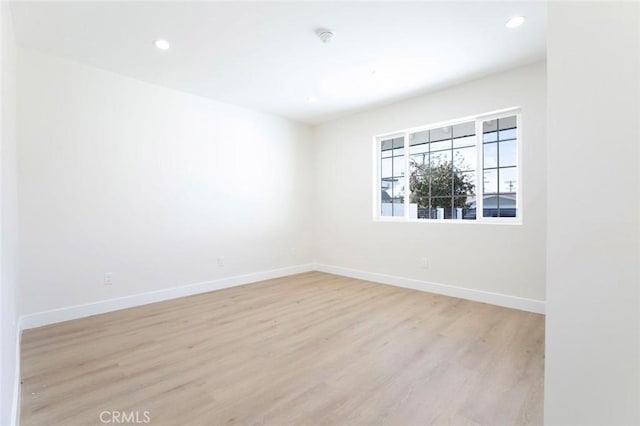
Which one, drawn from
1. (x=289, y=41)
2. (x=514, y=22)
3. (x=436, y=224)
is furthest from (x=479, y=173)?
(x=289, y=41)

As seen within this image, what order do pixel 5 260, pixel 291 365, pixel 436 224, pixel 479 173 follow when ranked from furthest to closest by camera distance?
1. pixel 436 224
2. pixel 479 173
3. pixel 291 365
4. pixel 5 260

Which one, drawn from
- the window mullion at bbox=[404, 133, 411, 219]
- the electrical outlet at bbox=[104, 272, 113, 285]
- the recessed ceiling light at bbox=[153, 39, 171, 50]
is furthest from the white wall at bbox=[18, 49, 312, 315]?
the window mullion at bbox=[404, 133, 411, 219]

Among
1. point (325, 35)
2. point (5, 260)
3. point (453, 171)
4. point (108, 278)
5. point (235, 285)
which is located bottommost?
point (235, 285)

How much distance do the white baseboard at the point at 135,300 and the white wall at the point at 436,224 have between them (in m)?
1.45

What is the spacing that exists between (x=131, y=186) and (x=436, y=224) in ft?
12.6

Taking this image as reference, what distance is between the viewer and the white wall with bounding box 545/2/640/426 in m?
0.79

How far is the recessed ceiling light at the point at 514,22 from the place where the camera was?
2.42 meters

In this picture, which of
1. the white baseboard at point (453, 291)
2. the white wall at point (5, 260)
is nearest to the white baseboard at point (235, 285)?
the white baseboard at point (453, 291)

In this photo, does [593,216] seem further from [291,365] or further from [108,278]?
[108,278]

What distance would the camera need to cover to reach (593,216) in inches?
34.0

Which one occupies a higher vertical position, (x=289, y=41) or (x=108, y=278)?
(x=289, y=41)

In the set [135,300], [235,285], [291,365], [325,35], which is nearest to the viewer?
[291,365]

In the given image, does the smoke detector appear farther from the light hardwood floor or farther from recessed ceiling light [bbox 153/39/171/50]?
the light hardwood floor

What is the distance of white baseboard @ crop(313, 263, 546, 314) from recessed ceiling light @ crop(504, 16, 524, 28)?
2.68m
